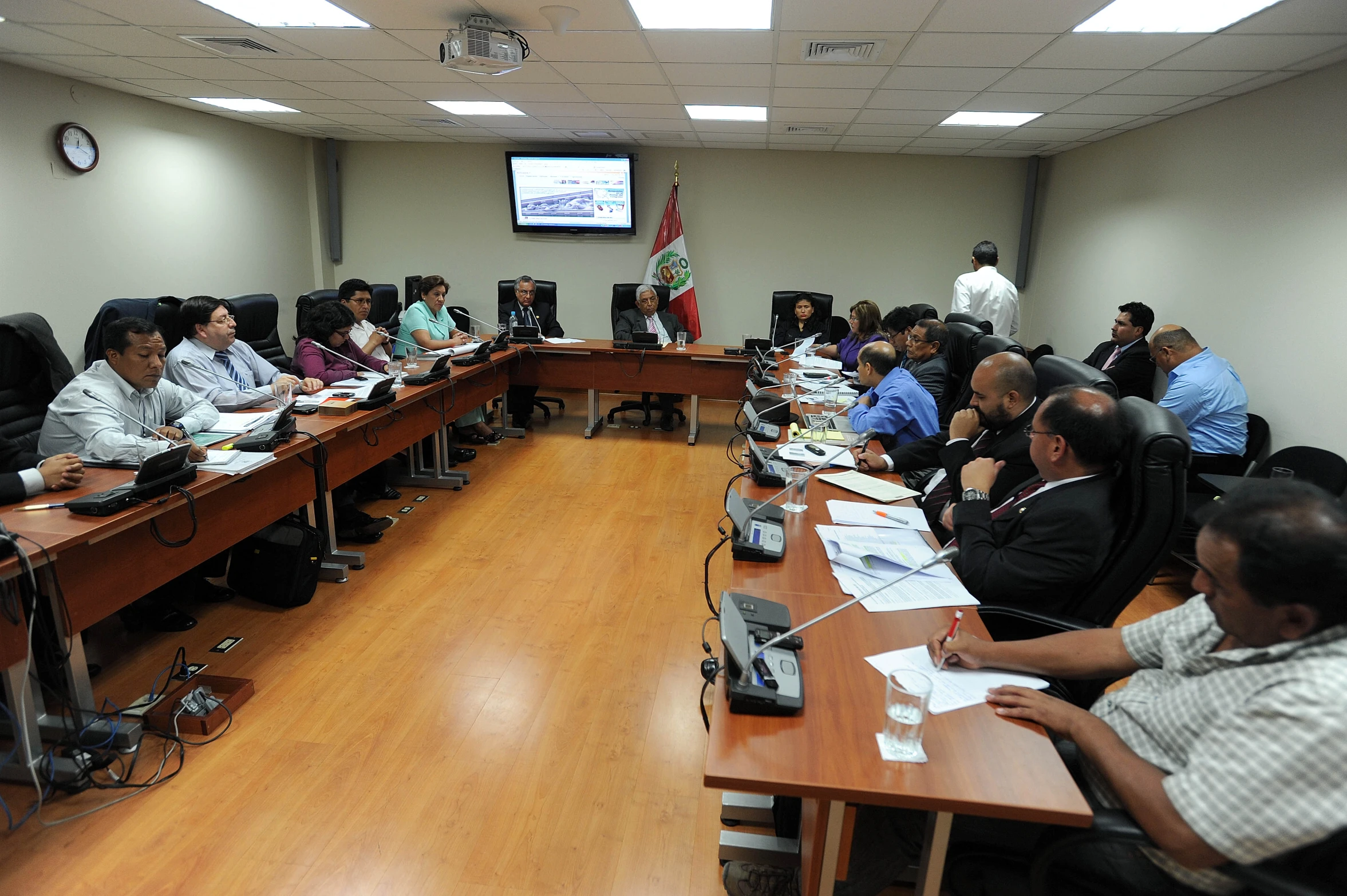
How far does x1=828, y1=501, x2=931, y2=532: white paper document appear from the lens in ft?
7.22

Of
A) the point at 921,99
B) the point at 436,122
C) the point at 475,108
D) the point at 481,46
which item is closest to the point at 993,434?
the point at 481,46

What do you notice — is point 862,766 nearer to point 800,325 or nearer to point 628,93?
point 628,93

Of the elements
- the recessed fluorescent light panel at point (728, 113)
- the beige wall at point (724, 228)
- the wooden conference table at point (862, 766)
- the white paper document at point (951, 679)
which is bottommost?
the wooden conference table at point (862, 766)

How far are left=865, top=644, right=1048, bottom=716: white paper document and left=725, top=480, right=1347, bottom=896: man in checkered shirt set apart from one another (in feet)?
0.07

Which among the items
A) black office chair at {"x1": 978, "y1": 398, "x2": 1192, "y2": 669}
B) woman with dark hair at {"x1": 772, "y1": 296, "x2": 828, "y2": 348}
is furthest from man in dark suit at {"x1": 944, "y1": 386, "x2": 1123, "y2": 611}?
woman with dark hair at {"x1": 772, "y1": 296, "x2": 828, "y2": 348}

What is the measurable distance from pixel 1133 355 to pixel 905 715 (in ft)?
14.3

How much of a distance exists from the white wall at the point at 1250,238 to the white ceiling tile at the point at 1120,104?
0.30 metres

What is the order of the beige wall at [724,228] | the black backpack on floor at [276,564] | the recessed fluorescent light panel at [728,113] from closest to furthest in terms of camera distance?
1. the black backpack on floor at [276,564]
2. the recessed fluorescent light panel at [728,113]
3. the beige wall at [724,228]

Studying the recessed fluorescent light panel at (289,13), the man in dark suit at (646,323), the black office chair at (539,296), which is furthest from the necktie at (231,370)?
the man in dark suit at (646,323)

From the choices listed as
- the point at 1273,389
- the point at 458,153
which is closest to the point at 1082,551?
the point at 1273,389

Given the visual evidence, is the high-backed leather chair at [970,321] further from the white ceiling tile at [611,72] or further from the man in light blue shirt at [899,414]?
the white ceiling tile at [611,72]

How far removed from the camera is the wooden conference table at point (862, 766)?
1120mm

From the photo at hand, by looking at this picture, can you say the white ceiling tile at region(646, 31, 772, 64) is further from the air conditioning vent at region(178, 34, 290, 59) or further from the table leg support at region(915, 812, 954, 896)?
the table leg support at region(915, 812, 954, 896)

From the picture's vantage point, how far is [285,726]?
2.30 m
